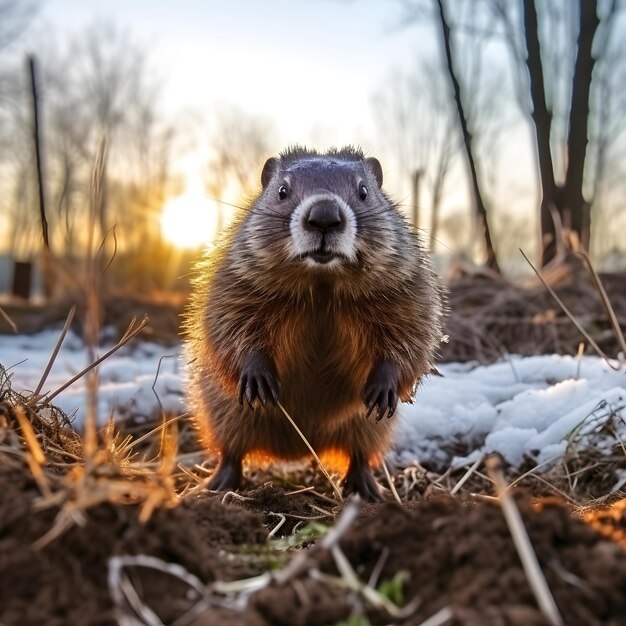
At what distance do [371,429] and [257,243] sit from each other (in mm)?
1213

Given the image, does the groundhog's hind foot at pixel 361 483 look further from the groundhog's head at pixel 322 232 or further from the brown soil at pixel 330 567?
the brown soil at pixel 330 567

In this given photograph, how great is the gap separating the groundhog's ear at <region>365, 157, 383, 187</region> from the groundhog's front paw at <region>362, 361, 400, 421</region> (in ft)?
4.06

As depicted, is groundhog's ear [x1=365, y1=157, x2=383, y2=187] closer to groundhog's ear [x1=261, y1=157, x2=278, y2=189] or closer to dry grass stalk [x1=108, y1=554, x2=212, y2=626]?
groundhog's ear [x1=261, y1=157, x2=278, y2=189]

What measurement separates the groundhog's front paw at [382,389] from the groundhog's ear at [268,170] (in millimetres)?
1271

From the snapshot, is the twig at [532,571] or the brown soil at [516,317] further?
the brown soil at [516,317]

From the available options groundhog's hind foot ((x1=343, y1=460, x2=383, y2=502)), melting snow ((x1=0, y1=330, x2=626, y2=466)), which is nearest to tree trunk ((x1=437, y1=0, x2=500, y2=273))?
melting snow ((x1=0, y1=330, x2=626, y2=466))

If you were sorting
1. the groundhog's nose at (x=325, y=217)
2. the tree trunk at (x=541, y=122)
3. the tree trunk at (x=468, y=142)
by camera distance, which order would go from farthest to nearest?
the tree trunk at (x=468, y=142) < the tree trunk at (x=541, y=122) < the groundhog's nose at (x=325, y=217)

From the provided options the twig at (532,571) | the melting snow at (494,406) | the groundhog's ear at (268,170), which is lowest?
the melting snow at (494,406)

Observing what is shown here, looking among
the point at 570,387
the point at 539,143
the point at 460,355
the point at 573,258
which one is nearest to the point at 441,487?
the point at 570,387

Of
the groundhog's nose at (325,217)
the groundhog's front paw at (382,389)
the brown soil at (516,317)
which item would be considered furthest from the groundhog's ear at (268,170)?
the brown soil at (516,317)

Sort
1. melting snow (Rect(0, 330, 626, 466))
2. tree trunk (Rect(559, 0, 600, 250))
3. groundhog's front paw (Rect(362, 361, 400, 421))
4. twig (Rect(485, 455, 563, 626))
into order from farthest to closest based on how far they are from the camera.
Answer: tree trunk (Rect(559, 0, 600, 250)), melting snow (Rect(0, 330, 626, 466)), groundhog's front paw (Rect(362, 361, 400, 421)), twig (Rect(485, 455, 563, 626))

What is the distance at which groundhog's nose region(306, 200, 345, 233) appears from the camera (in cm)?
298

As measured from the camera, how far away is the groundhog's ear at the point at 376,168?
412 centimetres

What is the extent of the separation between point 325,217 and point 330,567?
1.69 meters
